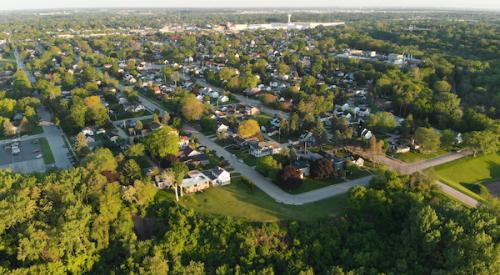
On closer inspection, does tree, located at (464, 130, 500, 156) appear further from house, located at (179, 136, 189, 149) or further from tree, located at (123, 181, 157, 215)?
tree, located at (123, 181, 157, 215)

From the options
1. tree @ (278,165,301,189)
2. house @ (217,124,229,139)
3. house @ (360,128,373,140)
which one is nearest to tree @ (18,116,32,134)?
house @ (217,124,229,139)

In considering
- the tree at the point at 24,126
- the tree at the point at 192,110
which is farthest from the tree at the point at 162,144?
the tree at the point at 24,126

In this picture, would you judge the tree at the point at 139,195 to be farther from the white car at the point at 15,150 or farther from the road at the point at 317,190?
the white car at the point at 15,150

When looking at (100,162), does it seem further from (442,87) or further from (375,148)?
(442,87)

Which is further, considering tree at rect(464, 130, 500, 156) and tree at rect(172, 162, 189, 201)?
tree at rect(464, 130, 500, 156)

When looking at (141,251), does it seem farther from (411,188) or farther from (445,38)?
(445,38)

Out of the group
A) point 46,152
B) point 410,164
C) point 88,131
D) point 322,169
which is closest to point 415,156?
point 410,164
